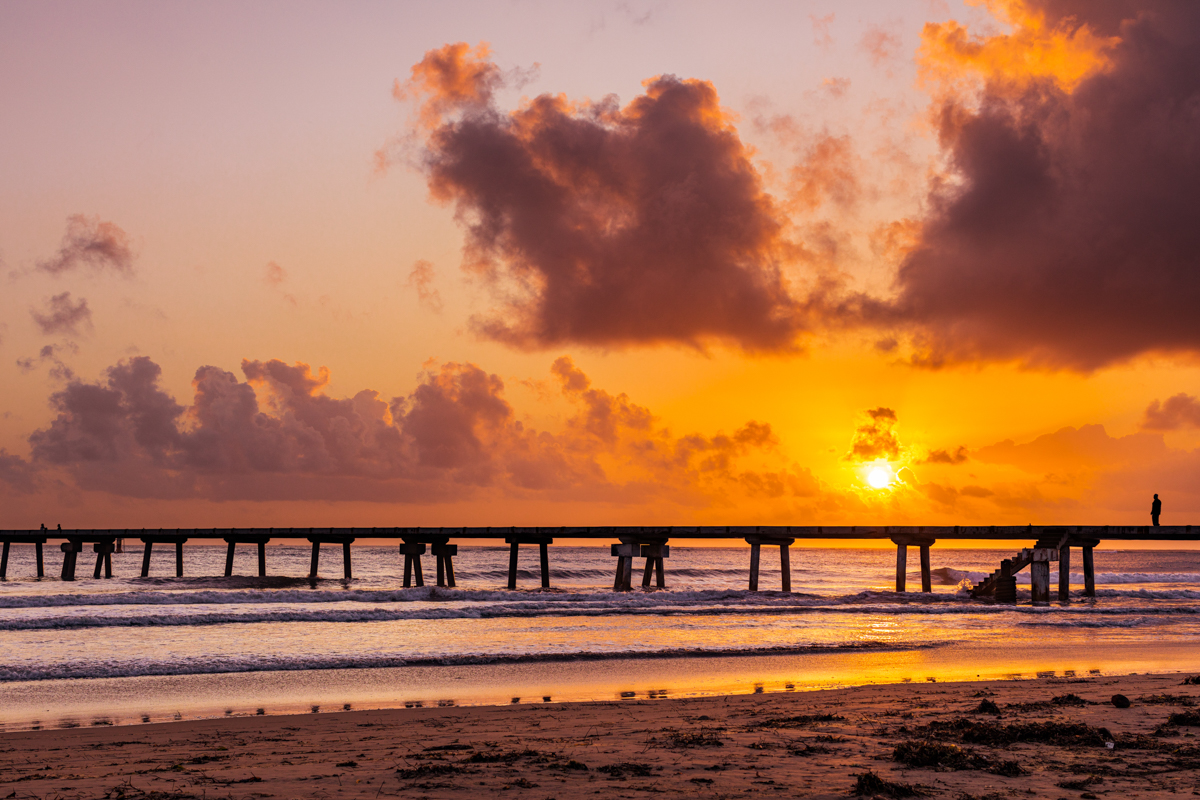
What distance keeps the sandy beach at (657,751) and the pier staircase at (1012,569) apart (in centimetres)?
2778

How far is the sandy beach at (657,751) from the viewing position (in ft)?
25.2

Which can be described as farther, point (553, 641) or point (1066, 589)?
point (1066, 589)

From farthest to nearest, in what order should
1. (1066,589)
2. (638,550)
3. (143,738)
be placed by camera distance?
(638,550), (1066,589), (143,738)

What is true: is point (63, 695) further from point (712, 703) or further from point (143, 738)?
point (712, 703)

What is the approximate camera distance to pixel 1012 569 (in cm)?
3900

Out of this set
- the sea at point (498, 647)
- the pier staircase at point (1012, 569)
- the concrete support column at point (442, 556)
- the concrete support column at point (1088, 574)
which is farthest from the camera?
the concrete support column at point (442, 556)

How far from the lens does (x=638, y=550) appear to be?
4534 cm

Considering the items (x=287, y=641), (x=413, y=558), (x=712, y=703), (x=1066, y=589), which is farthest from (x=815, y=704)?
(x=413, y=558)

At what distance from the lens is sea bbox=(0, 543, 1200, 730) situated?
14.3 metres

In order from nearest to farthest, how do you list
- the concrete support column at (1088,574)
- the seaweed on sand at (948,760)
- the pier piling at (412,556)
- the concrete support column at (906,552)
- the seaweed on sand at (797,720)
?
the seaweed on sand at (948,760)
the seaweed on sand at (797,720)
the concrete support column at (1088,574)
the concrete support column at (906,552)
the pier piling at (412,556)

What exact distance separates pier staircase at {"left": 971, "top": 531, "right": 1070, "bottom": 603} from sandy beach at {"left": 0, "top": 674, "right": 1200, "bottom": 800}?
91.1ft

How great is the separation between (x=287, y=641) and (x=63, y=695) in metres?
7.19

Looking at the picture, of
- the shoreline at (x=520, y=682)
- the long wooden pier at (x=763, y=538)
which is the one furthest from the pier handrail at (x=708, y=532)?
the shoreline at (x=520, y=682)

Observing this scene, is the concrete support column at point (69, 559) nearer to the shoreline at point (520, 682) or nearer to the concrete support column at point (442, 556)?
the concrete support column at point (442, 556)
